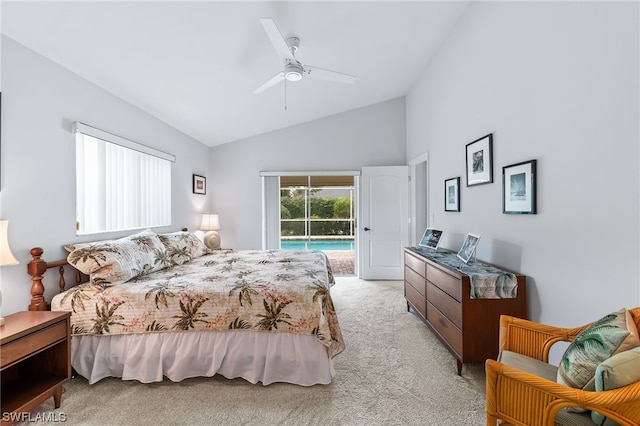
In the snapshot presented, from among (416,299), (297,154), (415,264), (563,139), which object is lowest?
(416,299)

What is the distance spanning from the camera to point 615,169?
1441mm

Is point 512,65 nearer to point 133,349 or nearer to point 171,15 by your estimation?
point 171,15

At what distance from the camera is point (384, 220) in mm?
4961

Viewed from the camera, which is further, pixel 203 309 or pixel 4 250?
pixel 203 309

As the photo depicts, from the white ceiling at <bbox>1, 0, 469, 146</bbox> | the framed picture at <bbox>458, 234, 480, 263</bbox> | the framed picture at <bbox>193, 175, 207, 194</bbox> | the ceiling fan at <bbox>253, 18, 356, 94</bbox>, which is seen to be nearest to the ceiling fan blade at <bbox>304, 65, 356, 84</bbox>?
the ceiling fan at <bbox>253, 18, 356, 94</bbox>

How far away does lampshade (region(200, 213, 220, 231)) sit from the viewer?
4.61 meters

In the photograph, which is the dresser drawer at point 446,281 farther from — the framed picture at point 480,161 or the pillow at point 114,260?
the pillow at point 114,260

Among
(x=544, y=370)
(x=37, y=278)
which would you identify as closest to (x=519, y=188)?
(x=544, y=370)

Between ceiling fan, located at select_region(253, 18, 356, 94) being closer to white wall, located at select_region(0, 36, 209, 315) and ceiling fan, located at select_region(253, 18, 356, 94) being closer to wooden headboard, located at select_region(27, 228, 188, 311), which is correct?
white wall, located at select_region(0, 36, 209, 315)

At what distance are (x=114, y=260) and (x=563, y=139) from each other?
10.6 feet

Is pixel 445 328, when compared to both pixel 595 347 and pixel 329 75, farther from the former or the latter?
pixel 329 75

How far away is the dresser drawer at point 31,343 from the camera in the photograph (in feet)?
4.84

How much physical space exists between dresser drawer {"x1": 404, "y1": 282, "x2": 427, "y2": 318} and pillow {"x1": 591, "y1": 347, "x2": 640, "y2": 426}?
1.86m

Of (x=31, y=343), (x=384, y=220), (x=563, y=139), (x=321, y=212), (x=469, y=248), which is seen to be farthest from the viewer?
(x=321, y=212)
